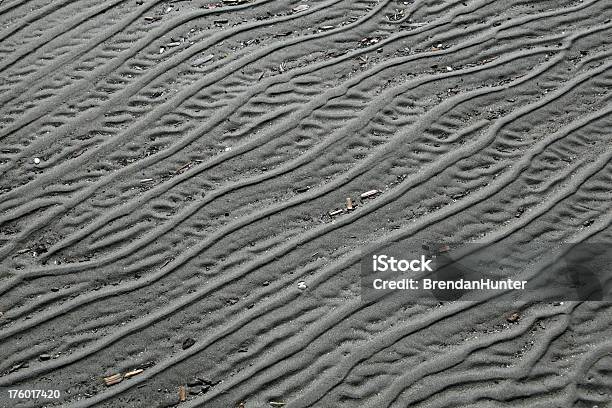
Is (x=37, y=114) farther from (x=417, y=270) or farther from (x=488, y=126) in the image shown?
(x=488, y=126)

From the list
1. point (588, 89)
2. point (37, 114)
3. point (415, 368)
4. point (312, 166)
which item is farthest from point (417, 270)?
point (37, 114)

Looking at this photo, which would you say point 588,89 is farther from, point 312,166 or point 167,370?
point 167,370

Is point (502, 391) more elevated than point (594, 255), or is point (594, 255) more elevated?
point (594, 255)

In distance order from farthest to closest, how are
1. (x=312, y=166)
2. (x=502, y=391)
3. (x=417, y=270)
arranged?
1. (x=312, y=166)
2. (x=417, y=270)
3. (x=502, y=391)

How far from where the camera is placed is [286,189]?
342 centimetres

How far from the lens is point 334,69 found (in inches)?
151

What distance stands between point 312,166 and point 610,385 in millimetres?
1813

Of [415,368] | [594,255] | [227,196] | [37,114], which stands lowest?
[415,368]

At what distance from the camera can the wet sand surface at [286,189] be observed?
2996 mm

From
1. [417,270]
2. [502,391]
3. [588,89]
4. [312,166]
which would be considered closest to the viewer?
[502,391]

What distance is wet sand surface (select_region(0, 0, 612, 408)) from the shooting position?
9.83 ft

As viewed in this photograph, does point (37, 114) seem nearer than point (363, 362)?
No

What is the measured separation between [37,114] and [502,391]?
115 inches

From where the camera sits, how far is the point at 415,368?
2982 mm
